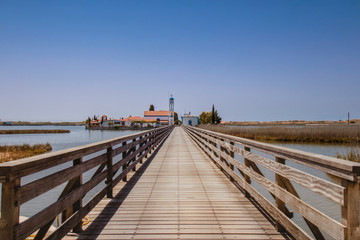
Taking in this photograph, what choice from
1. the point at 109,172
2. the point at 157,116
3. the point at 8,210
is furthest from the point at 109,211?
the point at 157,116

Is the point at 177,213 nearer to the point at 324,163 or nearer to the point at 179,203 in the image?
the point at 179,203

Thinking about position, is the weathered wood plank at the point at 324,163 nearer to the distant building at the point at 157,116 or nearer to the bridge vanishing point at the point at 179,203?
the bridge vanishing point at the point at 179,203

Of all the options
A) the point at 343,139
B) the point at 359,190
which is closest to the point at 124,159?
the point at 359,190

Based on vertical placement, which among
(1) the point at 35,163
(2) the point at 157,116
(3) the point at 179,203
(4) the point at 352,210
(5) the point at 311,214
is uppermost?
(2) the point at 157,116

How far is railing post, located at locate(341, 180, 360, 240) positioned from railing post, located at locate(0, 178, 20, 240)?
7.90 feet

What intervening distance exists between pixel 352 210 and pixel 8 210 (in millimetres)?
2460

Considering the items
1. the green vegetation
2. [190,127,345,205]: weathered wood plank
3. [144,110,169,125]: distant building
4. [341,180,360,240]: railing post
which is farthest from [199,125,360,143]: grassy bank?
[144,110,169,125]: distant building

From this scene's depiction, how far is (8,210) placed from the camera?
1727 mm

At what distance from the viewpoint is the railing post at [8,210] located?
67.4 inches

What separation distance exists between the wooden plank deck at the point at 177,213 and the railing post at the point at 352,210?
1.25m

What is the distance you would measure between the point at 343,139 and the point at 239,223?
75.0 ft

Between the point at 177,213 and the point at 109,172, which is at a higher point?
the point at 109,172

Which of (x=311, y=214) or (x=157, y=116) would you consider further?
(x=157, y=116)

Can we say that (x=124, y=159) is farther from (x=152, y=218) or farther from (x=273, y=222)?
(x=273, y=222)
